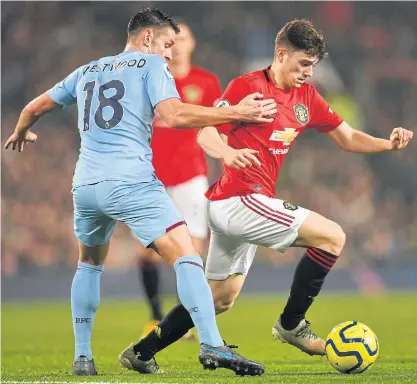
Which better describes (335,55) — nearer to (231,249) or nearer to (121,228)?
(121,228)

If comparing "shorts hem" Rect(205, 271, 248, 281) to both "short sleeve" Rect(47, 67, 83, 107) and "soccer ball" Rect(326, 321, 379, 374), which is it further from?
"short sleeve" Rect(47, 67, 83, 107)

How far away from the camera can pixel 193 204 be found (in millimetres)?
Answer: 9766

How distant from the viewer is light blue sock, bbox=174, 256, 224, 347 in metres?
5.85

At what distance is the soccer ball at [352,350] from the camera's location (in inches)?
249

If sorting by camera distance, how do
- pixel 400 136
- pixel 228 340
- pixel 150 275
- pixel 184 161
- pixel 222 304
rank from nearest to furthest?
pixel 222 304 < pixel 400 136 < pixel 150 275 < pixel 184 161 < pixel 228 340

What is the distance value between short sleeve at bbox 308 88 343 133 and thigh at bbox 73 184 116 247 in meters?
1.70

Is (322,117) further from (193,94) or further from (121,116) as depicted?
(193,94)

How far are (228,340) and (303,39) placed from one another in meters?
4.21

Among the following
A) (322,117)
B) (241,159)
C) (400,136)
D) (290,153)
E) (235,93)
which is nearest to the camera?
(241,159)

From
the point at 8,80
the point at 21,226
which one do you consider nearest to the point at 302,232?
the point at 21,226

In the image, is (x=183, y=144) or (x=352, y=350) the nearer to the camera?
(x=352, y=350)

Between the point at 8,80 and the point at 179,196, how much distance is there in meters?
11.0

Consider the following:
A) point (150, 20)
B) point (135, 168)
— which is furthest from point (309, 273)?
point (150, 20)

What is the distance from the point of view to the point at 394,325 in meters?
11.3
